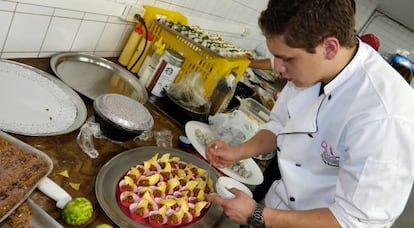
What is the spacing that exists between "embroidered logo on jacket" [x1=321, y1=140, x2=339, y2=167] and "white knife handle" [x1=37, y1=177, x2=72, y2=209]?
77 cm

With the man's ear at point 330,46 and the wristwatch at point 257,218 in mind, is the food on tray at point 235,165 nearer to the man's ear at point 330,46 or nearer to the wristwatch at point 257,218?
the wristwatch at point 257,218

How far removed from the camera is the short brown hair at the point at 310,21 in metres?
0.92

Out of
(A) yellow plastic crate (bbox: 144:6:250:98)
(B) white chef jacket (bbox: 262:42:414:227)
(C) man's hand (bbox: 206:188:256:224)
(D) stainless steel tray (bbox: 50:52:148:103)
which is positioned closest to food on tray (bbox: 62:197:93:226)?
(C) man's hand (bbox: 206:188:256:224)

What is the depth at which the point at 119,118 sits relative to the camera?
121cm

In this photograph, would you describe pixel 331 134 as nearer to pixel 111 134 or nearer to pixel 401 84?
pixel 401 84

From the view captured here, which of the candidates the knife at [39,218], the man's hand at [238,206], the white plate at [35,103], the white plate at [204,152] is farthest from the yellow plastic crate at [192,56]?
the knife at [39,218]

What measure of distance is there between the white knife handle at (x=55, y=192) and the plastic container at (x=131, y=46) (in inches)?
38.1

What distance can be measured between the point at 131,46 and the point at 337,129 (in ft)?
3.68

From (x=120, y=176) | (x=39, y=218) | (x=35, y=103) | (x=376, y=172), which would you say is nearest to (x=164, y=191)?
(x=120, y=176)

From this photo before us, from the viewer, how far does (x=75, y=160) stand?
1.12m

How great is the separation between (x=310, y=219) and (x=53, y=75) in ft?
3.58

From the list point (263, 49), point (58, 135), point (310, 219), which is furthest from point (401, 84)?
point (263, 49)

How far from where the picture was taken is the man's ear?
953 millimetres

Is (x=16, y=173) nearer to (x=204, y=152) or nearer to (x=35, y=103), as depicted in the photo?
(x=35, y=103)
